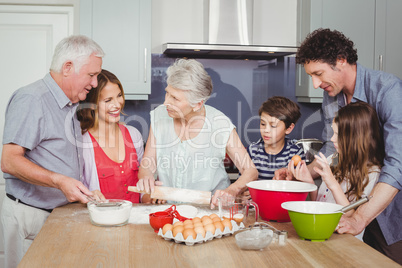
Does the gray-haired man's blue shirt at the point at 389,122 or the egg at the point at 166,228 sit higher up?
the gray-haired man's blue shirt at the point at 389,122

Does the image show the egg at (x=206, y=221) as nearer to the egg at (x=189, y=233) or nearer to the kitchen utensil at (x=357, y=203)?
the egg at (x=189, y=233)

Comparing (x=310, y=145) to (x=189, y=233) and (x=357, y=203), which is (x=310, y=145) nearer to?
(x=357, y=203)

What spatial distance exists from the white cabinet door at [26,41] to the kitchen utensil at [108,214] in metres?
2.04

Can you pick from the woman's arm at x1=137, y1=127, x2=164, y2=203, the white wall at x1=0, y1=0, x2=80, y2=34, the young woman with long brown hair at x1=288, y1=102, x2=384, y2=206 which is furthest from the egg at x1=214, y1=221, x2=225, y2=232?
the white wall at x1=0, y1=0, x2=80, y2=34

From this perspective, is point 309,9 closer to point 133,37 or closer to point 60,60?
point 133,37

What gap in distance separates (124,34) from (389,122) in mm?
1982

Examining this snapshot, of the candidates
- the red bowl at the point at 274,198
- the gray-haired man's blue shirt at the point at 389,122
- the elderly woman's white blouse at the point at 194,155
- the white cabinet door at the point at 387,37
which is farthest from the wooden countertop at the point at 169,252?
the white cabinet door at the point at 387,37

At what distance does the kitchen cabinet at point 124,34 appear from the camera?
3047 millimetres

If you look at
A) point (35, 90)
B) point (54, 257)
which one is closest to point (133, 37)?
point (35, 90)

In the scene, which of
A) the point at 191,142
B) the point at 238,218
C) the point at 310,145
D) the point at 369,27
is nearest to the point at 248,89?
the point at 310,145

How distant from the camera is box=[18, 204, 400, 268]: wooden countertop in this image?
1194 mm

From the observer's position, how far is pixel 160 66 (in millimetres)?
3473

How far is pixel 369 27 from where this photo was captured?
335cm

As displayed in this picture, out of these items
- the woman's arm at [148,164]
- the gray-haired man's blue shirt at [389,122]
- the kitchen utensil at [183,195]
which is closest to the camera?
the gray-haired man's blue shirt at [389,122]
